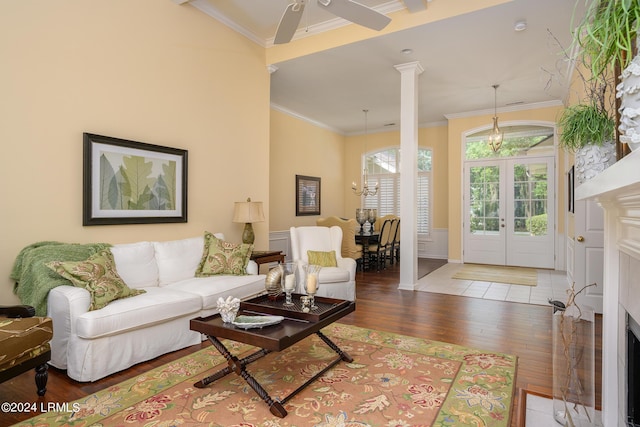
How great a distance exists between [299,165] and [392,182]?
9.04 ft

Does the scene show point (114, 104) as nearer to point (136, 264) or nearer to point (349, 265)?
point (136, 264)

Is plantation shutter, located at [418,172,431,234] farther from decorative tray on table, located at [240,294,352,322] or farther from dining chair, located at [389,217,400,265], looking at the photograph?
decorative tray on table, located at [240,294,352,322]

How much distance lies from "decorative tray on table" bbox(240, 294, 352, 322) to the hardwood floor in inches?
31.7

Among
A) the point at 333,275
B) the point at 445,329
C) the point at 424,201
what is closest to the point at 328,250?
the point at 333,275

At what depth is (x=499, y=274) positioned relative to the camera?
655 cm

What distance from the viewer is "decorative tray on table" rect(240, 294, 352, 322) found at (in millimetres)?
2404

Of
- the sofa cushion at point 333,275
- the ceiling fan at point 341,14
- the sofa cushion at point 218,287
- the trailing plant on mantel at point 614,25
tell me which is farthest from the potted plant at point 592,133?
the sofa cushion at point 218,287

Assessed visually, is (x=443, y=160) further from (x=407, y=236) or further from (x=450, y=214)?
(x=407, y=236)

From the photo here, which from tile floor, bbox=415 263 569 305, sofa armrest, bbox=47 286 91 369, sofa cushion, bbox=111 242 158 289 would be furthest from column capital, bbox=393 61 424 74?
sofa armrest, bbox=47 286 91 369

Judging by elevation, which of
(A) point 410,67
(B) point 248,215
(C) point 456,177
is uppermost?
(A) point 410,67

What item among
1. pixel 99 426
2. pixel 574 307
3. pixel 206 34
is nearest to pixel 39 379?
pixel 99 426

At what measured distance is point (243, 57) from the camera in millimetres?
4863

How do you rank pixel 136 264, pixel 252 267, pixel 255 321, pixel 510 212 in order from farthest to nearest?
pixel 510 212 < pixel 252 267 < pixel 136 264 < pixel 255 321

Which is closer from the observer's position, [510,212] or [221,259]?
[221,259]
